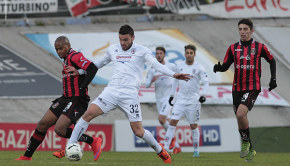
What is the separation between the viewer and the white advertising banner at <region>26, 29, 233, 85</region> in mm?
21859

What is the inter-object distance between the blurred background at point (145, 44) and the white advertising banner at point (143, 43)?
3cm

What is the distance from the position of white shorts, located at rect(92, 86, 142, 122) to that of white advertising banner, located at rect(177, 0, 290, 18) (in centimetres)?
1586

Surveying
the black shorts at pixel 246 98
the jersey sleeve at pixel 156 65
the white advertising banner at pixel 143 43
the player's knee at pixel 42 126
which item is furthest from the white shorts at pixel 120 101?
the white advertising banner at pixel 143 43

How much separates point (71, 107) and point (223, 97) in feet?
37.1

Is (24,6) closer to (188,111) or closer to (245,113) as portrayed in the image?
(188,111)

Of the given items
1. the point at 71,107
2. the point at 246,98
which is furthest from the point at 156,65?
the point at 246,98

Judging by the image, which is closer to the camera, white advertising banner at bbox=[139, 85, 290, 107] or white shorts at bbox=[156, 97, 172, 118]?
white shorts at bbox=[156, 97, 172, 118]

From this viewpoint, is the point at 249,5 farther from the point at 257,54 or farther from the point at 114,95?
the point at 114,95

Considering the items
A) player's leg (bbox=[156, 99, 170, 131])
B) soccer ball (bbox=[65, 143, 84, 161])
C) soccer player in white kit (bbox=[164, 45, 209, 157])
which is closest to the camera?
soccer ball (bbox=[65, 143, 84, 161])

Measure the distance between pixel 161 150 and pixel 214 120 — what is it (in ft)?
26.0

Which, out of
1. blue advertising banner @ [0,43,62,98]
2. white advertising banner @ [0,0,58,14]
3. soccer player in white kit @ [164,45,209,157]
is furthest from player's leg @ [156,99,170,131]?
white advertising banner @ [0,0,58,14]

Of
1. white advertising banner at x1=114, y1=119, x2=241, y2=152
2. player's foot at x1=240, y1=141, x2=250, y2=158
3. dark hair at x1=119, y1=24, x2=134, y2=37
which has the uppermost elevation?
dark hair at x1=119, y1=24, x2=134, y2=37

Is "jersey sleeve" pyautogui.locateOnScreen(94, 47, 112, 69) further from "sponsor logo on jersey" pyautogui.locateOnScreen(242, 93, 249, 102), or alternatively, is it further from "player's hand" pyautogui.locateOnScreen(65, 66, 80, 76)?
"sponsor logo on jersey" pyautogui.locateOnScreen(242, 93, 249, 102)

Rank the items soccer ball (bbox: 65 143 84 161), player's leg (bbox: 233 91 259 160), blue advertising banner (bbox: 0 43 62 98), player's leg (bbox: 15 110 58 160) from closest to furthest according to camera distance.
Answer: soccer ball (bbox: 65 143 84 161), player's leg (bbox: 15 110 58 160), player's leg (bbox: 233 91 259 160), blue advertising banner (bbox: 0 43 62 98)
